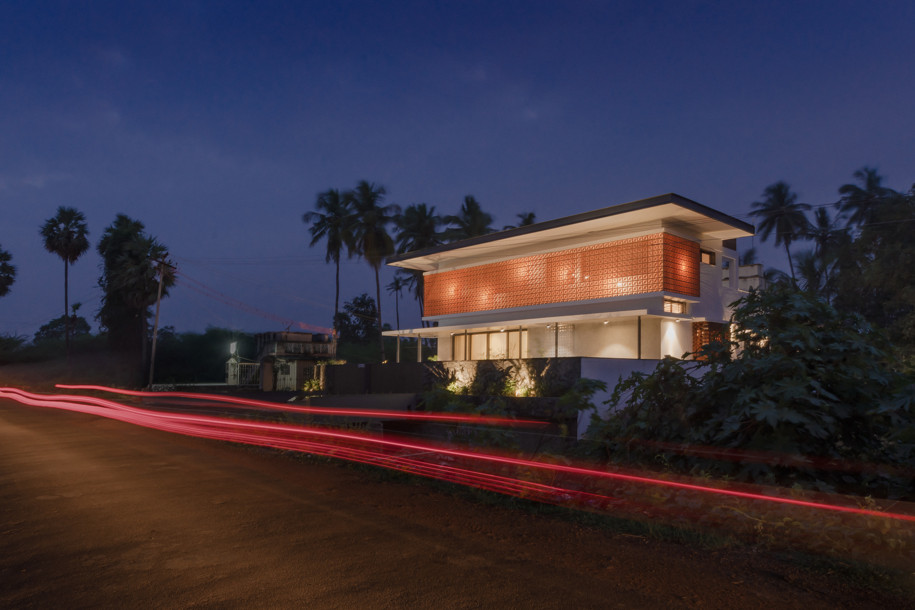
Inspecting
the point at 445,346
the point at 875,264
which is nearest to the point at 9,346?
the point at 445,346

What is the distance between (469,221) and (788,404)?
133 feet

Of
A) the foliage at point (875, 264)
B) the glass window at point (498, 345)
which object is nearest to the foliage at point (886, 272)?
the foliage at point (875, 264)

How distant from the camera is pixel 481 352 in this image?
25594mm

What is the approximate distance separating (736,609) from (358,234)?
137 feet


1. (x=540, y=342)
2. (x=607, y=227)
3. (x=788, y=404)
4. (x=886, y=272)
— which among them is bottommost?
(x=788, y=404)

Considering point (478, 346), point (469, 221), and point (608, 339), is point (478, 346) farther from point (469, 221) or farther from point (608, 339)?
point (469, 221)

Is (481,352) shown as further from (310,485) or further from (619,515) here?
(619,515)

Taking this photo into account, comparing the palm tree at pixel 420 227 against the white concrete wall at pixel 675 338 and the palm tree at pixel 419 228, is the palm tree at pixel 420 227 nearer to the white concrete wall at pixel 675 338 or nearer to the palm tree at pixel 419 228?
the palm tree at pixel 419 228

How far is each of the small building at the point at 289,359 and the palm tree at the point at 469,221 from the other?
39.9 feet

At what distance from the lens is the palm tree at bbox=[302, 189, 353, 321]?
4444 centimetres

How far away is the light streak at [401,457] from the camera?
6.50 metres

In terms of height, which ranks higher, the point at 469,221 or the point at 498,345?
the point at 469,221

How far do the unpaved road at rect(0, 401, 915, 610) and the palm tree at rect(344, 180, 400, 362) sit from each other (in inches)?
1399

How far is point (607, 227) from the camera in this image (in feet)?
68.7
